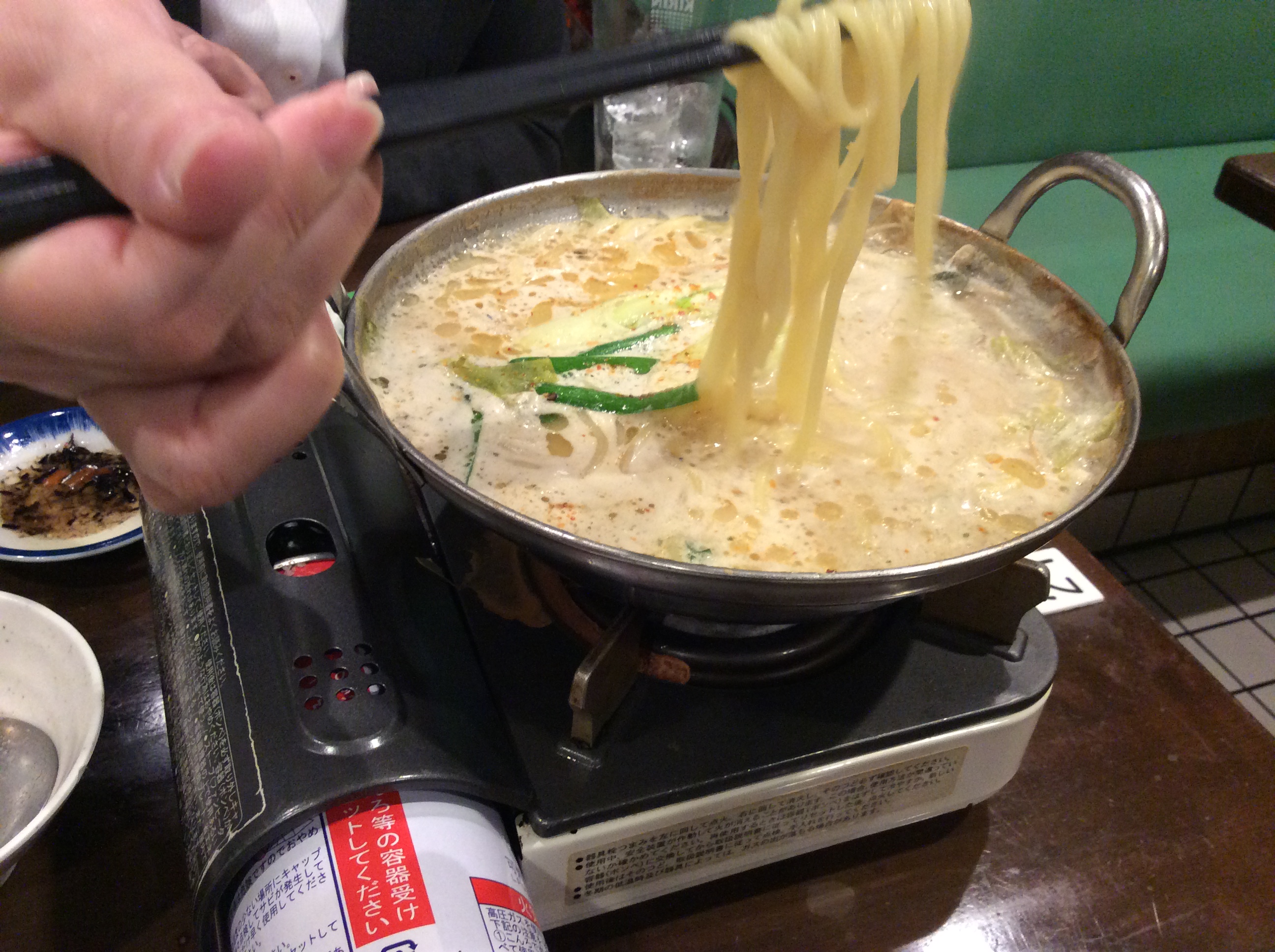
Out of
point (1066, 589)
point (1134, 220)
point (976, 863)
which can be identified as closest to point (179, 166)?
point (1134, 220)

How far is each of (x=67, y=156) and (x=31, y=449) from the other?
1.42m

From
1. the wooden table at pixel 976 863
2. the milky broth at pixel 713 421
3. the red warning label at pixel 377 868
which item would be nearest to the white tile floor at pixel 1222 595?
the wooden table at pixel 976 863

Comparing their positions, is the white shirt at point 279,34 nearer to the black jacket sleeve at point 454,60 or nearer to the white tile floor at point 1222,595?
the black jacket sleeve at point 454,60

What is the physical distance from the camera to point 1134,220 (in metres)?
1.20

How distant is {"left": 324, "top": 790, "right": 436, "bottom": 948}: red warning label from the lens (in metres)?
0.82

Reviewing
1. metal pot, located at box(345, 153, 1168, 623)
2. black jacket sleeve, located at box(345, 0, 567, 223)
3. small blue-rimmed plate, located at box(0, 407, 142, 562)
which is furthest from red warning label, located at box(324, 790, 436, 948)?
black jacket sleeve, located at box(345, 0, 567, 223)

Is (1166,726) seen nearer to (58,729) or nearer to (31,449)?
(58,729)

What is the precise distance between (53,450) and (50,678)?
2.40 ft

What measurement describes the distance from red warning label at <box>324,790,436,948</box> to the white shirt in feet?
4.48

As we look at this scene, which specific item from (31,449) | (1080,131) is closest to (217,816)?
(31,449)

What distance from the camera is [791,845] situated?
3.79ft

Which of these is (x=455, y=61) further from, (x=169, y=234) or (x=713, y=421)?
(x=169, y=234)

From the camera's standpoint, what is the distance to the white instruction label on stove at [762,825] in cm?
105

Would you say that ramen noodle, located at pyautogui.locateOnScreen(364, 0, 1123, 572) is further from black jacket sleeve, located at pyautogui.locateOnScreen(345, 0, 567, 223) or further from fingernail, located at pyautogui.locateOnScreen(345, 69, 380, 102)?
black jacket sleeve, located at pyautogui.locateOnScreen(345, 0, 567, 223)
